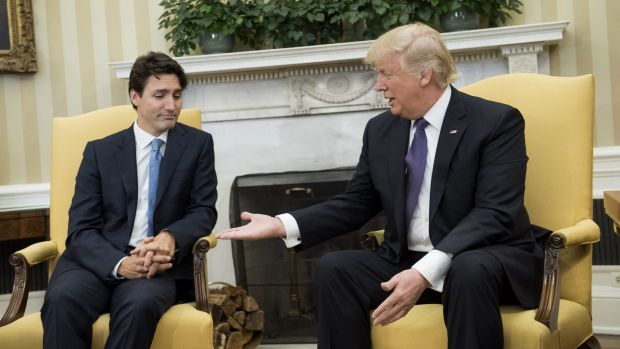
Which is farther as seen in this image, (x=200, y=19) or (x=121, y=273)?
(x=200, y=19)

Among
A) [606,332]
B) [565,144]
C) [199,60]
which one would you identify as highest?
[199,60]

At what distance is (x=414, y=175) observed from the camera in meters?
2.53

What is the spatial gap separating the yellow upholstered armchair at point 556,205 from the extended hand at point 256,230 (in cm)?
38

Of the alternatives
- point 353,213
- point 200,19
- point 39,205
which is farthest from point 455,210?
point 39,205

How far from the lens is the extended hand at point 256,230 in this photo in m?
2.41

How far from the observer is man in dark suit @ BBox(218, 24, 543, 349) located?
2.16 m

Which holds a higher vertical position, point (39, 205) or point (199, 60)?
point (199, 60)

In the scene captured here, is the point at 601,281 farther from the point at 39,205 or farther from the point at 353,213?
the point at 39,205

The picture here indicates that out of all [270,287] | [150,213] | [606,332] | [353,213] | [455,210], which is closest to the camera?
[455,210]

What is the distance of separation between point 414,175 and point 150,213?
3.23ft

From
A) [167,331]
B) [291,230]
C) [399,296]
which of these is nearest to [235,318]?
[167,331]

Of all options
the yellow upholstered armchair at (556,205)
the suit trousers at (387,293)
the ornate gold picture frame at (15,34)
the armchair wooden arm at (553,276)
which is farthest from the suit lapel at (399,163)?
the ornate gold picture frame at (15,34)

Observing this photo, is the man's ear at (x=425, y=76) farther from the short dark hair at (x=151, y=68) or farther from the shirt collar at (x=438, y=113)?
the short dark hair at (x=151, y=68)

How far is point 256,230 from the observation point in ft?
8.09
